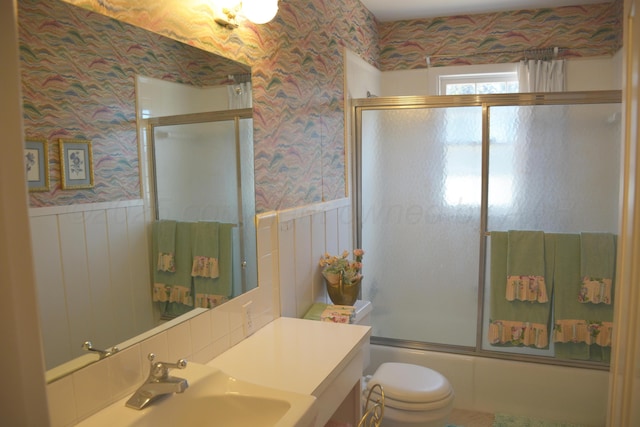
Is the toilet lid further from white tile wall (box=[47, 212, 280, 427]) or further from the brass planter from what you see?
white tile wall (box=[47, 212, 280, 427])

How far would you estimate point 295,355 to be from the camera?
1502mm

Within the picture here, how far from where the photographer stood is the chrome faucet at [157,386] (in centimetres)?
109

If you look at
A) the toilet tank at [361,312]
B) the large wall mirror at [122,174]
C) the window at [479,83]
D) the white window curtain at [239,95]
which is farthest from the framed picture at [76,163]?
the window at [479,83]

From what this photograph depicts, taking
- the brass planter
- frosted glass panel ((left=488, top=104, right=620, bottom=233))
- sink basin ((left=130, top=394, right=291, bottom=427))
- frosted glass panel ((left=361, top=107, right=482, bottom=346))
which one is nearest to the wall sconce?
sink basin ((left=130, top=394, right=291, bottom=427))

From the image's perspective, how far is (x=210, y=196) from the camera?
1.51 meters

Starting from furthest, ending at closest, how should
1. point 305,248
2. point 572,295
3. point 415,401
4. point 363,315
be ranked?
point 572,295, point 363,315, point 305,248, point 415,401

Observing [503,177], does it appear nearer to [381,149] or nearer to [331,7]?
[381,149]

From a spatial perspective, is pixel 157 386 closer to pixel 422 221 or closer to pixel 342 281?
pixel 342 281

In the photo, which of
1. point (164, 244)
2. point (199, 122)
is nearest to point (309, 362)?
point (164, 244)

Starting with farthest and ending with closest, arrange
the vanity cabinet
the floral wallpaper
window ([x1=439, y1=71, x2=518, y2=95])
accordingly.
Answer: window ([x1=439, y1=71, x2=518, y2=95]), the floral wallpaper, the vanity cabinet

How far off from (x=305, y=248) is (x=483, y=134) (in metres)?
1.33

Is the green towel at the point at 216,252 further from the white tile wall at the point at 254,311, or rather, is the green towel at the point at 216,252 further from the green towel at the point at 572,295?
the green towel at the point at 572,295

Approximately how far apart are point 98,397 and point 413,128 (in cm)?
234

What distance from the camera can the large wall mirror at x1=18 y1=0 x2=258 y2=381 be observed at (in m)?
0.95
